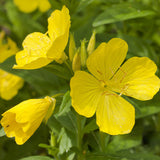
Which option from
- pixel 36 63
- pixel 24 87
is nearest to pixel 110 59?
pixel 36 63

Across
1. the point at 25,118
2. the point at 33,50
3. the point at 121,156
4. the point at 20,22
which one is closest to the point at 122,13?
the point at 33,50

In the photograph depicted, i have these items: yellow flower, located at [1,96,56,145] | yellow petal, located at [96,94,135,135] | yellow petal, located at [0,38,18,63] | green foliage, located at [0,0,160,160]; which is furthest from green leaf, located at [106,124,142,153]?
yellow petal, located at [0,38,18,63]

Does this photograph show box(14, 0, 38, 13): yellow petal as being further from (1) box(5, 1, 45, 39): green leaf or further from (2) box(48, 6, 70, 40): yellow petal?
(2) box(48, 6, 70, 40): yellow petal

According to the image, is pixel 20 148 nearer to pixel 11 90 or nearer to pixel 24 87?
pixel 11 90

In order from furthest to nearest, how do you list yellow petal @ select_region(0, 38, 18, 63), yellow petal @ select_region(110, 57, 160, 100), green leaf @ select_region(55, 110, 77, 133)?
yellow petal @ select_region(0, 38, 18, 63) → green leaf @ select_region(55, 110, 77, 133) → yellow petal @ select_region(110, 57, 160, 100)

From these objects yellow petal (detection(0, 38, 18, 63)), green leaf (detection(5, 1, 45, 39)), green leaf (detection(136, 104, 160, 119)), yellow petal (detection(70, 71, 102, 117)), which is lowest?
green leaf (detection(136, 104, 160, 119))

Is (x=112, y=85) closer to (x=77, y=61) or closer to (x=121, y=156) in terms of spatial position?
(x=77, y=61)

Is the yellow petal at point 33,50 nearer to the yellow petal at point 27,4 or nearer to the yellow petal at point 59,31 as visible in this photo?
the yellow petal at point 59,31

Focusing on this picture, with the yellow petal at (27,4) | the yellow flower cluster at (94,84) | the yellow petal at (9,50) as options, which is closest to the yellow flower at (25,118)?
the yellow flower cluster at (94,84)
